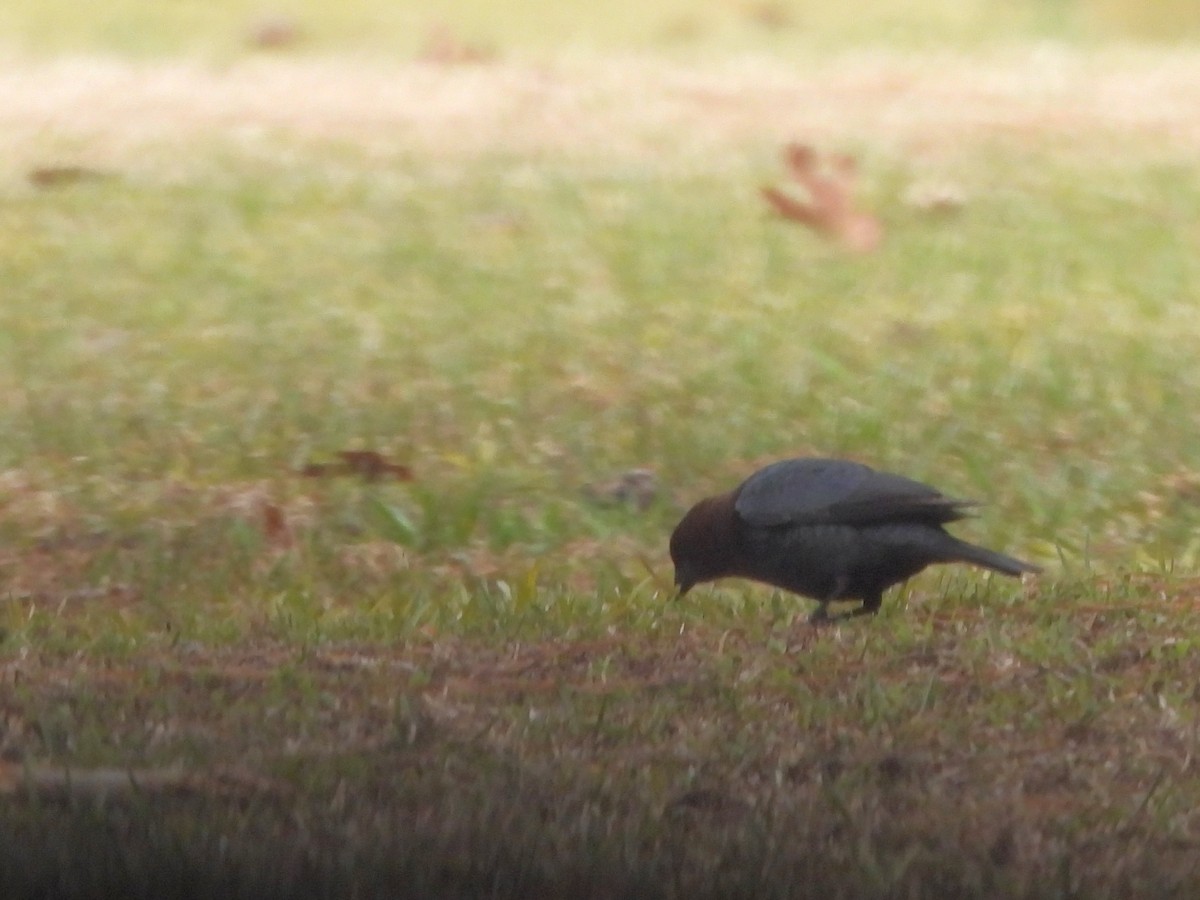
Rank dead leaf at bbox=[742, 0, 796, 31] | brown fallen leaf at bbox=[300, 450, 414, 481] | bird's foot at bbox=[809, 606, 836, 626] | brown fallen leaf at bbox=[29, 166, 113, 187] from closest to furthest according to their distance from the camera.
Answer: bird's foot at bbox=[809, 606, 836, 626] < brown fallen leaf at bbox=[300, 450, 414, 481] < brown fallen leaf at bbox=[29, 166, 113, 187] < dead leaf at bbox=[742, 0, 796, 31]

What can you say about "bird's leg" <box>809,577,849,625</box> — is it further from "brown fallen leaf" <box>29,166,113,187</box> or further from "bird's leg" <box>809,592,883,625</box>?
"brown fallen leaf" <box>29,166,113,187</box>

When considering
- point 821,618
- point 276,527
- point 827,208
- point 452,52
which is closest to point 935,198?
point 827,208

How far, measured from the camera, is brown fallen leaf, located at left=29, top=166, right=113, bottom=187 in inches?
406

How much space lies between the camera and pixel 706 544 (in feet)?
17.2

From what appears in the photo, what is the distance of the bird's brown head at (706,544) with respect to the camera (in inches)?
205

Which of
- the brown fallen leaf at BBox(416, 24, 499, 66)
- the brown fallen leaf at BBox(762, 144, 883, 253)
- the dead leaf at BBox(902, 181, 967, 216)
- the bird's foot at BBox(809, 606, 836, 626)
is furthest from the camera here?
the brown fallen leaf at BBox(416, 24, 499, 66)

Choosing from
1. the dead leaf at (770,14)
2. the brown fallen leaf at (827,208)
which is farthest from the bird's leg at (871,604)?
the dead leaf at (770,14)

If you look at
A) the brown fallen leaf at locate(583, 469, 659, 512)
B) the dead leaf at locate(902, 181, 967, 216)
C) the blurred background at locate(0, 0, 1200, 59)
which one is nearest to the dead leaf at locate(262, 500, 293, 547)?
the brown fallen leaf at locate(583, 469, 659, 512)

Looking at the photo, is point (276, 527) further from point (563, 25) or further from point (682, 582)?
point (563, 25)

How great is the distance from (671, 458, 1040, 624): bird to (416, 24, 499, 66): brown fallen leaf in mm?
9072

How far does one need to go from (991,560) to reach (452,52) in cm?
965

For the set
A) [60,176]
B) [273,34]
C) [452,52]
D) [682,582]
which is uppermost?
[682,582]

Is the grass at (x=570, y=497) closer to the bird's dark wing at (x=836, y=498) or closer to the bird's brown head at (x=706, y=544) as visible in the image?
the bird's brown head at (x=706, y=544)

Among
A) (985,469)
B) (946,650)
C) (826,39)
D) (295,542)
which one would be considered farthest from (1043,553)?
(826,39)
